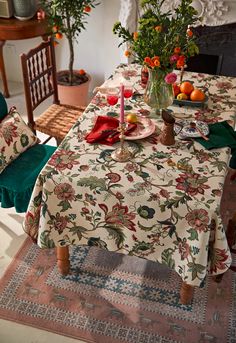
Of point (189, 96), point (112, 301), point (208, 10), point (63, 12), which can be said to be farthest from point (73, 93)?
point (112, 301)

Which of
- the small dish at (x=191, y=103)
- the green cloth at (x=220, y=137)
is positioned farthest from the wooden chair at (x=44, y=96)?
the green cloth at (x=220, y=137)

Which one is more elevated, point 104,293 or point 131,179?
point 131,179

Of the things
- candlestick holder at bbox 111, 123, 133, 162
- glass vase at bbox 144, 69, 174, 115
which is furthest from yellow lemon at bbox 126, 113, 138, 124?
candlestick holder at bbox 111, 123, 133, 162

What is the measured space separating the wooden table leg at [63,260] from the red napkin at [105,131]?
58cm

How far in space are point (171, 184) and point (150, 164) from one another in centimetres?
16

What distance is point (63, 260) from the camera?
6.97 feet

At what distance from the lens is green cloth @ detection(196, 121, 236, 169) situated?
6.25 ft

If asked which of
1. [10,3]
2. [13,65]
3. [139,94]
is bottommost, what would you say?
[13,65]

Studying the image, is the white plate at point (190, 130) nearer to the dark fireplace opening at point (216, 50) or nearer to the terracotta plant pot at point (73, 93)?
the terracotta plant pot at point (73, 93)

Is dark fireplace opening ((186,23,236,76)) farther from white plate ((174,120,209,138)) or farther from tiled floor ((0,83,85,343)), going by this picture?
white plate ((174,120,209,138))

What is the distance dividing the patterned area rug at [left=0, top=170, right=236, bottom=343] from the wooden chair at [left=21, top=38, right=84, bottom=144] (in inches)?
31.9

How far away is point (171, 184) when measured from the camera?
1683 millimetres

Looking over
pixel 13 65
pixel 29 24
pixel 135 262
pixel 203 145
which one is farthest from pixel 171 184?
pixel 13 65

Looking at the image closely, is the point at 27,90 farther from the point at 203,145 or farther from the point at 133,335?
the point at 133,335
